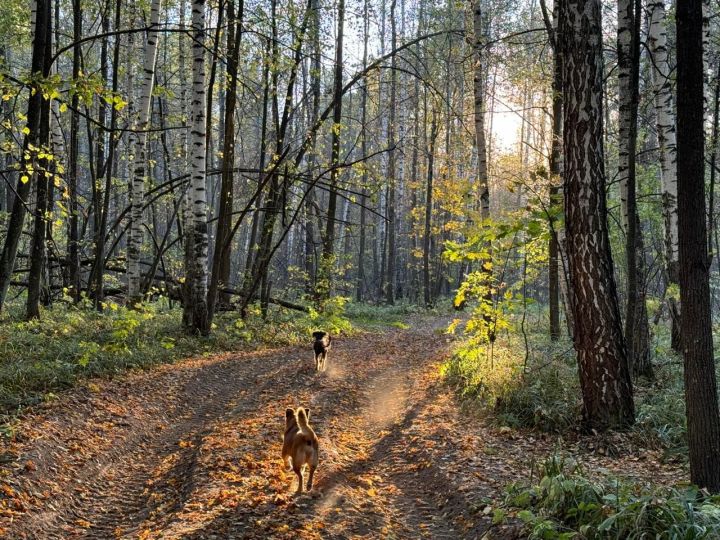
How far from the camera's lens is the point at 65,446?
603 centimetres

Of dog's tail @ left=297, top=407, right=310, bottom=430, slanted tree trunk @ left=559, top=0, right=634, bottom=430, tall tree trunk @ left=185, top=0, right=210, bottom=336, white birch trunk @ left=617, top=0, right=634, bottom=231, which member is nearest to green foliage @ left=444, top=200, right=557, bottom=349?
slanted tree trunk @ left=559, top=0, right=634, bottom=430

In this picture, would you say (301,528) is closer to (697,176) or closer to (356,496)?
(356,496)

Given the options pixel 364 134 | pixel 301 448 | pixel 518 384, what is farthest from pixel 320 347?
pixel 364 134

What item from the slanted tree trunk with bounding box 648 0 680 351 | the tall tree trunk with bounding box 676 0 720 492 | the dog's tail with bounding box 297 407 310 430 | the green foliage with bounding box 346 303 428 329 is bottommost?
the dog's tail with bounding box 297 407 310 430

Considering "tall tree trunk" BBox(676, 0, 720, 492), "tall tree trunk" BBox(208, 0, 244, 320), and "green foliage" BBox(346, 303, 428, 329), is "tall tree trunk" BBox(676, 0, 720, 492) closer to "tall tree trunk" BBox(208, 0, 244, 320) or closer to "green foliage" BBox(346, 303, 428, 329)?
"tall tree trunk" BBox(208, 0, 244, 320)

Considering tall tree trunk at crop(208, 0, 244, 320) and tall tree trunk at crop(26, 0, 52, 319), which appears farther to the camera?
tall tree trunk at crop(208, 0, 244, 320)

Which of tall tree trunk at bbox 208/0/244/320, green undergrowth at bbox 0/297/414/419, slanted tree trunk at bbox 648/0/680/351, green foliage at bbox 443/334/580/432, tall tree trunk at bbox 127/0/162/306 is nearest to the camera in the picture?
green foliage at bbox 443/334/580/432

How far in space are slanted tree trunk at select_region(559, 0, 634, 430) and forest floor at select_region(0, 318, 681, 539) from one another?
2.33 feet

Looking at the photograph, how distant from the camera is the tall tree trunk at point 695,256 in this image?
157 inches

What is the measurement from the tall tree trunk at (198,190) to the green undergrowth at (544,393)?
643 centimetres

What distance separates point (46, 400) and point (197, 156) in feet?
23.3

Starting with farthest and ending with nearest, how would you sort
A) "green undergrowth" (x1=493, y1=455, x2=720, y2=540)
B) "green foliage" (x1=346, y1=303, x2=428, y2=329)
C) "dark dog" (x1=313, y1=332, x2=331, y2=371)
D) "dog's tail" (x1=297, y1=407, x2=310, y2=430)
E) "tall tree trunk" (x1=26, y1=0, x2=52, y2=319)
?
"green foliage" (x1=346, y1=303, x2=428, y2=329)
"dark dog" (x1=313, y1=332, x2=331, y2=371)
"tall tree trunk" (x1=26, y1=0, x2=52, y2=319)
"dog's tail" (x1=297, y1=407, x2=310, y2=430)
"green undergrowth" (x1=493, y1=455, x2=720, y2=540)

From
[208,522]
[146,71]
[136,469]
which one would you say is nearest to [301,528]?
[208,522]

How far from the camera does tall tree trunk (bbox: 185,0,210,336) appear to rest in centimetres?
1227
